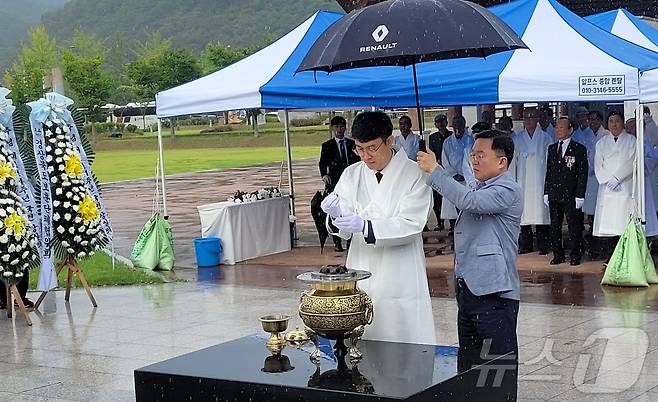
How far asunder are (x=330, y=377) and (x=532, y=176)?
9.63 metres

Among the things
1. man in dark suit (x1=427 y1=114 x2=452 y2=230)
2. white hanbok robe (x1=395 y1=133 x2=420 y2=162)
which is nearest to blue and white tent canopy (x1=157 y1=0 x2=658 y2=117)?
man in dark suit (x1=427 y1=114 x2=452 y2=230)

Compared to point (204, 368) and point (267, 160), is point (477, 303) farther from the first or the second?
point (267, 160)

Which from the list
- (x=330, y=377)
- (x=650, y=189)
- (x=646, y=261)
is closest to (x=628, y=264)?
(x=646, y=261)

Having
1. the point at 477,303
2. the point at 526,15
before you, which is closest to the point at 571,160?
the point at 526,15

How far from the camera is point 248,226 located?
13367 mm

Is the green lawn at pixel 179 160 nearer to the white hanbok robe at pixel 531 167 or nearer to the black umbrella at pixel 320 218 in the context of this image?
the black umbrella at pixel 320 218

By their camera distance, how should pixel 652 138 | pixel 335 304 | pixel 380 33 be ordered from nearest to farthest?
1. pixel 335 304
2. pixel 380 33
3. pixel 652 138

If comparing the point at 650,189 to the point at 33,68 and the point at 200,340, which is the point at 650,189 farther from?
the point at 33,68

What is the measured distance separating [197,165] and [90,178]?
31.6 m

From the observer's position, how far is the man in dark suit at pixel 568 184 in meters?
11.7

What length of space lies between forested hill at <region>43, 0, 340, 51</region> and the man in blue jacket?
474ft

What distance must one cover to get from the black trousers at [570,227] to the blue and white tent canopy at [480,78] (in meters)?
2.08

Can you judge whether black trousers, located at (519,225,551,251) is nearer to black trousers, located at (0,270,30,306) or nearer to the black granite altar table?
black trousers, located at (0,270,30,306)

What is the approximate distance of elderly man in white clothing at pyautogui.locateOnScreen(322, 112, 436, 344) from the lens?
4.62 metres
